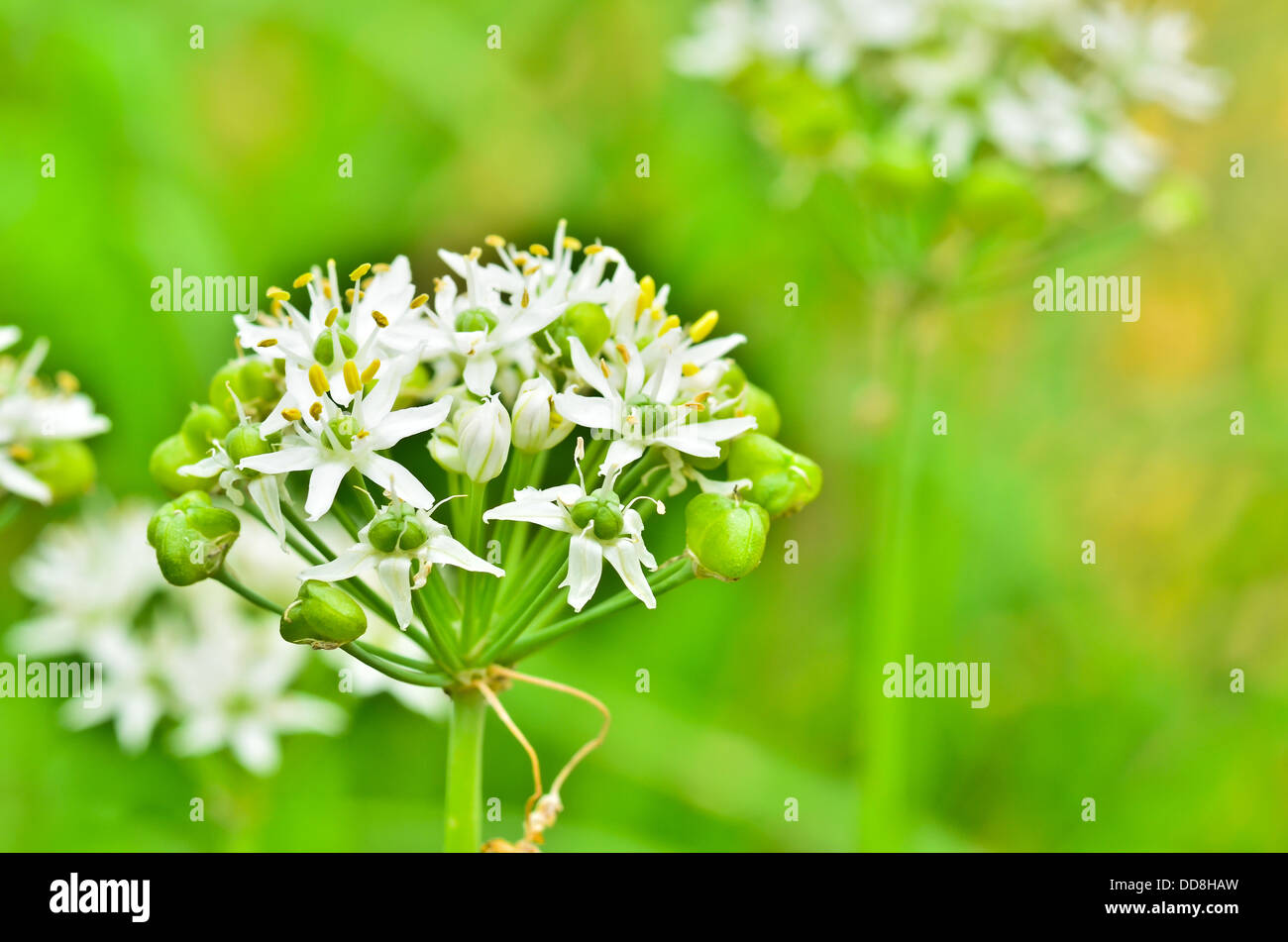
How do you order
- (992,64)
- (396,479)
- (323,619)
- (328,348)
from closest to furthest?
1. (323,619)
2. (396,479)
3. (328,348)
4. (992,64)

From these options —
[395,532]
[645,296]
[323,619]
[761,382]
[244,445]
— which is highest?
[761,382]

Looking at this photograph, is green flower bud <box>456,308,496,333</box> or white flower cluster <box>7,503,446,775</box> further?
white flower cluster <box>7,503,446,775</box>

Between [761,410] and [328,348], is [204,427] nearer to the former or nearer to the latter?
[328,348]

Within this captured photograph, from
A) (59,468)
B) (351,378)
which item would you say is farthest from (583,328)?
(59,468)

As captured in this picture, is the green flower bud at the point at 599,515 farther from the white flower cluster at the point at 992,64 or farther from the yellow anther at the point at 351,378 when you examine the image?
the white flower cluster at the point at 992,64

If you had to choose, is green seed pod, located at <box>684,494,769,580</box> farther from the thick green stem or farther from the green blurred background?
the green blurred background

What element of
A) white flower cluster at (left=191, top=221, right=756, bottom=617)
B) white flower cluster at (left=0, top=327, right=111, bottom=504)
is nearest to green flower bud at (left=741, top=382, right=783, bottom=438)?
white flower cluster at (left=191, top=221, right=756, bottom=617)

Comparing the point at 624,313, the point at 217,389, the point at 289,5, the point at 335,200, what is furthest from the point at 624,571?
the point at 289,5
